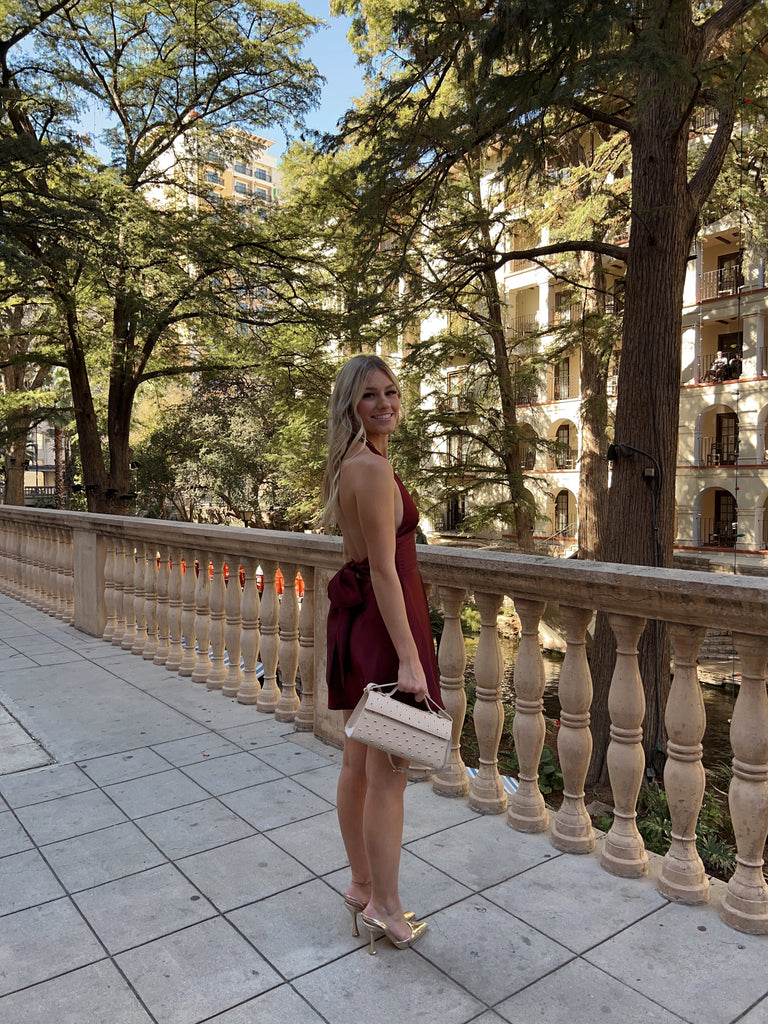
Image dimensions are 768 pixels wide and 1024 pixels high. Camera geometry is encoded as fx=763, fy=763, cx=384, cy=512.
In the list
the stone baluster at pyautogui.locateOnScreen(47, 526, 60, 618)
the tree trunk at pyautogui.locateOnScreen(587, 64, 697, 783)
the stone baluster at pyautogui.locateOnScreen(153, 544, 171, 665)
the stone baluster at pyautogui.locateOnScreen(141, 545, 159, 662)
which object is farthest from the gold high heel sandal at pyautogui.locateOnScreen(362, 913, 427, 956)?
the stone baluster at pyautogui.locateOnScreen(47, 526, 60, 618)

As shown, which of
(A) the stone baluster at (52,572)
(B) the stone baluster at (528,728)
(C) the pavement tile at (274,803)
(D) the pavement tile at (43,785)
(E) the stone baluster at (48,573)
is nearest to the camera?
(B) the stone baluster at (528,728)

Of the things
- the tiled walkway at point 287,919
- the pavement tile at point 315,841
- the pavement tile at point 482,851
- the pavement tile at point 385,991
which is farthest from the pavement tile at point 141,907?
the pavement tile at point 482,851

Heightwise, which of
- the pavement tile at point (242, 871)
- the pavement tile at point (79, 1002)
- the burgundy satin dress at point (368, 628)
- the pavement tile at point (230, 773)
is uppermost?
the burgundy satin dress at point (368, 628)

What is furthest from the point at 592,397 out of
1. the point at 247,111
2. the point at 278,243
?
the point at 247,111

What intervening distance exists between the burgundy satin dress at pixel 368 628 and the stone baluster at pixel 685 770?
0.88 metres

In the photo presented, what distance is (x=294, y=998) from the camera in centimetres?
216

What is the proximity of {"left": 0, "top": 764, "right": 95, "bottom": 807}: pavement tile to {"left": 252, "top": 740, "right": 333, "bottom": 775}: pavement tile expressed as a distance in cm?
88

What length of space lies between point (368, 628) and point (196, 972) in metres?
1.14

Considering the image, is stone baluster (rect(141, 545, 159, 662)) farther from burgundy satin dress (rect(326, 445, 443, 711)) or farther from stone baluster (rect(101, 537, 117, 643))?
burgundy satin dress (rect(326, 445, 443, 711))

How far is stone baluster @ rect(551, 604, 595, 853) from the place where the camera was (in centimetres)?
300

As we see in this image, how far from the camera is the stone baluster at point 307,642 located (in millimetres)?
4312

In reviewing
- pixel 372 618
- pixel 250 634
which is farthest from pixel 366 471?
pixel 250 634

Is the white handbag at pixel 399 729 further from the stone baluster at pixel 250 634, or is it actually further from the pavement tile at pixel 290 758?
the stone baluster at pixel 250 634

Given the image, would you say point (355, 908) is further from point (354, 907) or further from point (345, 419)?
point (345, 419)
